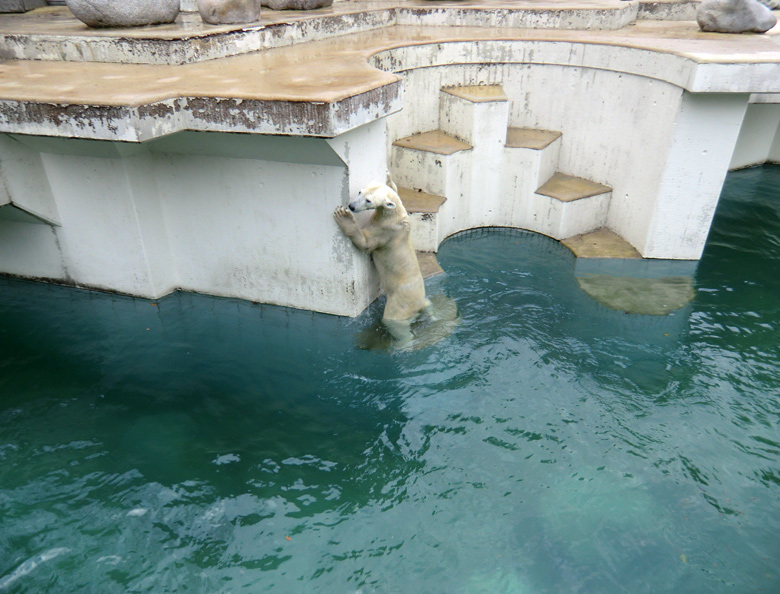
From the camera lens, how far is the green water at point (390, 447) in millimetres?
4723

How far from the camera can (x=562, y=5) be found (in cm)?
1208

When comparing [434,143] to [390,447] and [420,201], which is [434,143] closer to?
[420,201]

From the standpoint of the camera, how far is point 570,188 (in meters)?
10.2

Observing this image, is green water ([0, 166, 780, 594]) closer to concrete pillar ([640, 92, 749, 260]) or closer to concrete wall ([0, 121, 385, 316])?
concrete wall ([0, 121, 385, 316])

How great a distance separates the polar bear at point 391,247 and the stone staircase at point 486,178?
217 cm

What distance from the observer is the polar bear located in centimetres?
640

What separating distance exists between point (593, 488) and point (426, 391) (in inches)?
78.8

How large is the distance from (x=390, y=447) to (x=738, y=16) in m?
9.78

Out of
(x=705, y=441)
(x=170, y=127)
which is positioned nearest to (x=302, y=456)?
(x=170, y=127)

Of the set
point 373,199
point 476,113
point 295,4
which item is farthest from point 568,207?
point 295,4

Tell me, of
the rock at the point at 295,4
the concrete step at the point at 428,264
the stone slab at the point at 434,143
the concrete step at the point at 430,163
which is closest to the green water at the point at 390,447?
the concrete step at the point at 428,264

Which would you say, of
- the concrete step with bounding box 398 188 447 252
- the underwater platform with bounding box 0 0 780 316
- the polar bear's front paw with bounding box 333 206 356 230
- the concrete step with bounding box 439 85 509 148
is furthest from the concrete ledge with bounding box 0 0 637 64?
the concrete step with bounding box 398 188 447 252

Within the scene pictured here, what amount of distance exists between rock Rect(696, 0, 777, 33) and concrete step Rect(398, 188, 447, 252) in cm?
600

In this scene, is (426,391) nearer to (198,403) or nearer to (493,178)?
(198,403)
